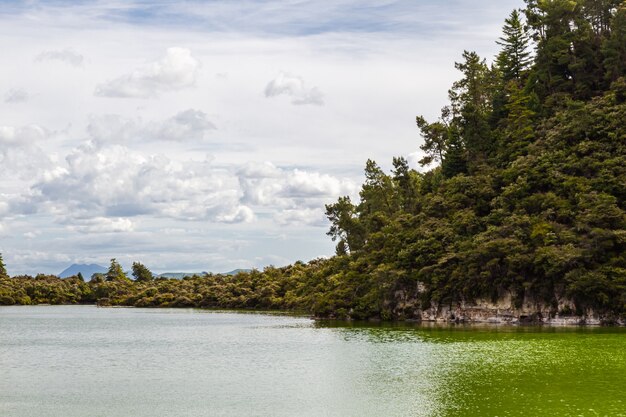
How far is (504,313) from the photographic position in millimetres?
82312

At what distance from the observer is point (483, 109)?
373 ft

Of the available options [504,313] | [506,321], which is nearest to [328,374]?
[506,321]

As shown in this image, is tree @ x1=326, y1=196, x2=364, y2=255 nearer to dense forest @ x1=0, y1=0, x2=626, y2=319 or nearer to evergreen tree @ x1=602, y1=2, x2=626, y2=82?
dense forest @ x1=0, y1=0, x2=626, y2=319

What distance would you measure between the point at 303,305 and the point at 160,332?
4849 cm

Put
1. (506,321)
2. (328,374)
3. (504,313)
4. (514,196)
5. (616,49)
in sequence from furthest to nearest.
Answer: (616,49) < (514,196) < (504,313) < (506,321) < (328,374)

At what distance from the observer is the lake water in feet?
111

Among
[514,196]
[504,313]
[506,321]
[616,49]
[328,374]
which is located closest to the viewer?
[328,374]

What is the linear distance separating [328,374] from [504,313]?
42.8 meters

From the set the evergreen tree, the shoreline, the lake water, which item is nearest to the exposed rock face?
the shoreline

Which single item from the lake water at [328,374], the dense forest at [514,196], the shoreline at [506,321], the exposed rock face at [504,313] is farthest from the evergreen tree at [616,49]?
the lake water at [328,374]

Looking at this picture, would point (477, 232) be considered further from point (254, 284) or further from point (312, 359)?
point (254, 284)

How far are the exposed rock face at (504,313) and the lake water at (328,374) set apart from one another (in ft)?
19.3

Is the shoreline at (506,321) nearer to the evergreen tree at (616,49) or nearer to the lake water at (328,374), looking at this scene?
the lake water at (328,374)

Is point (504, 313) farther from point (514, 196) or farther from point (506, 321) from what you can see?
point (514, 196)
